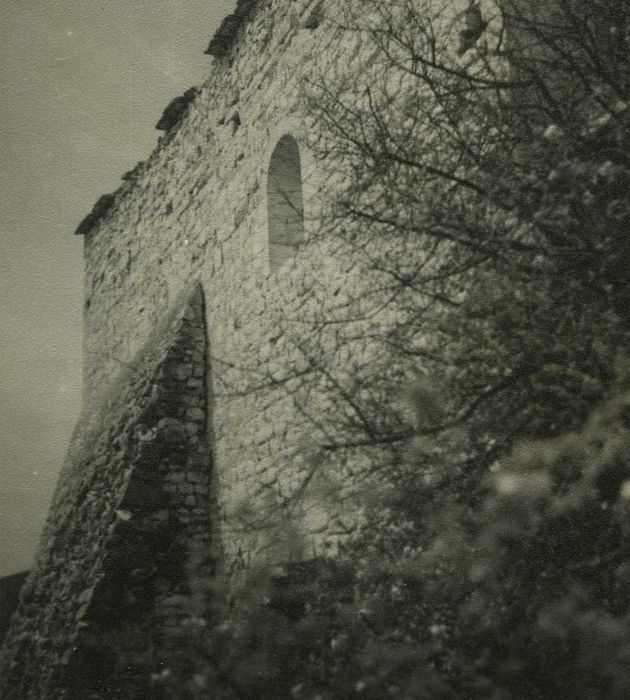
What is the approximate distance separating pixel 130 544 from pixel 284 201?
3202 millimetres

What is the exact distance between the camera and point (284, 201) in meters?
5.94

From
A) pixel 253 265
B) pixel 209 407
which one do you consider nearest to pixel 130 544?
pixel 209 407

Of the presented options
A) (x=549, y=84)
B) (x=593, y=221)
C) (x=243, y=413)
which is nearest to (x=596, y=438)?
(x=593, y=221)

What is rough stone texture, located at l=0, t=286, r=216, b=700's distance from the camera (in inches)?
193

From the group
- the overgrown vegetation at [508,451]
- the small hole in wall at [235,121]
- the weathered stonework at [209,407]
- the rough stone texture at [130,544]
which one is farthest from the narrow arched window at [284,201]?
the overgrown vegetation at [508,451]

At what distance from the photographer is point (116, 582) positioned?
5.14 m

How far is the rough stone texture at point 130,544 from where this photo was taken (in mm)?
4895

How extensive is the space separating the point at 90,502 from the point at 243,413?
199 centimetres

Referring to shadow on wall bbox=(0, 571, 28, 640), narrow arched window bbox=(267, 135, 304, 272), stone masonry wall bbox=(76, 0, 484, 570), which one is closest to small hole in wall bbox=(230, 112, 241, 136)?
stone masonry wall bbox=(76, 0, 484, 570)

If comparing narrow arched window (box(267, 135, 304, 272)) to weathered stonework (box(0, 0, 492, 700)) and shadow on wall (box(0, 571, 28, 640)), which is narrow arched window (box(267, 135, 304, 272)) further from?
shadow on wall (box(0, 571, 28, 640))

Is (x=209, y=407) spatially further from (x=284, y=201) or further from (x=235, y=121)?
(x=235, y=121)

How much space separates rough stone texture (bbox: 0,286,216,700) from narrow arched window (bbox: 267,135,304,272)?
1279mm

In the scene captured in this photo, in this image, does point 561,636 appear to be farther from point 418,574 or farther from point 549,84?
point 549,84

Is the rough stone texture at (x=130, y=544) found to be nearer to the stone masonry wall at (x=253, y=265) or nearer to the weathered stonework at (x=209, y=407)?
the weathered stonework at (x=209, y=407)
